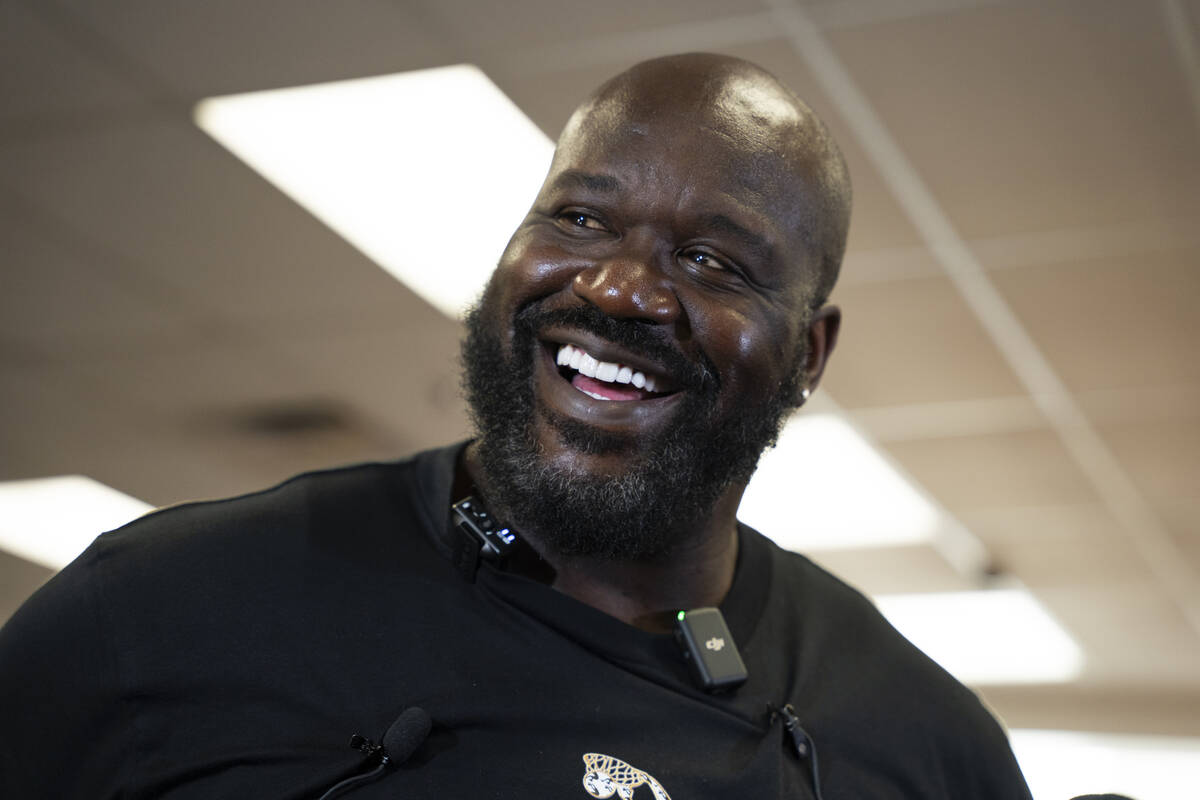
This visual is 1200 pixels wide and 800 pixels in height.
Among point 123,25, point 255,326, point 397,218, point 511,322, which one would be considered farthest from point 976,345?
point 511,322

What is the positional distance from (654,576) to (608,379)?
0.80 ft

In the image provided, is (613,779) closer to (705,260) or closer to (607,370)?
(607,370)

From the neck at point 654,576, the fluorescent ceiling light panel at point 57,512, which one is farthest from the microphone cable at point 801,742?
the fluorescent ceiling light panel at point 57,512

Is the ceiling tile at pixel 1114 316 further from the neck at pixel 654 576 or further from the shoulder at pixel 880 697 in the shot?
the neck at pixel 654 576

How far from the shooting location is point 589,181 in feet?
4.91

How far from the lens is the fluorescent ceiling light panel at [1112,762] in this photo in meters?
7.92

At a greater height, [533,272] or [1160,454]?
[1160,454]

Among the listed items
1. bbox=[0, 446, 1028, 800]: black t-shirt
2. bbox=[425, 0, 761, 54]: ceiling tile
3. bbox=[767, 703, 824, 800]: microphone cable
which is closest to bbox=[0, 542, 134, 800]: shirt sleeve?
bbox=[0, 446, 1028, 800]: black t-shirt

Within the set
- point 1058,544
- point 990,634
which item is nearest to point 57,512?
point 1058,544

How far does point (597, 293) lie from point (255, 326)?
3.00m

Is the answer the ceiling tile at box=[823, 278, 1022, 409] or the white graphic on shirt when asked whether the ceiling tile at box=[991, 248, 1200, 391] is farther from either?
the white graphic on shirt

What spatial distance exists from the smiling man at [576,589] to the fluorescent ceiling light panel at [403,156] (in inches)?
61.8

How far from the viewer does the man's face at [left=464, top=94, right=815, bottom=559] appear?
4.55 feet

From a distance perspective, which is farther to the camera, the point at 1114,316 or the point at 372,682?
the point at 1114,316
